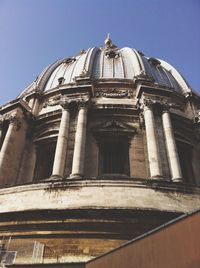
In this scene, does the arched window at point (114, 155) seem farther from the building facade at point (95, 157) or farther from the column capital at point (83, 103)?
the column capital at point (83, 103)

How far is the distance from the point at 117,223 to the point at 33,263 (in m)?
2.88

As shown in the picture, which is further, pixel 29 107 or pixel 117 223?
pixel 29 107

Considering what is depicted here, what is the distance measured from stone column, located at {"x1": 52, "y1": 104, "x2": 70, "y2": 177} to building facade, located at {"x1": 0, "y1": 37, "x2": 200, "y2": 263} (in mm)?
56

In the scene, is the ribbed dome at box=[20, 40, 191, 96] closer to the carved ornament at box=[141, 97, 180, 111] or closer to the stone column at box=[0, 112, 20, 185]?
the carved ornament at box=[141, 97, 180, 111]

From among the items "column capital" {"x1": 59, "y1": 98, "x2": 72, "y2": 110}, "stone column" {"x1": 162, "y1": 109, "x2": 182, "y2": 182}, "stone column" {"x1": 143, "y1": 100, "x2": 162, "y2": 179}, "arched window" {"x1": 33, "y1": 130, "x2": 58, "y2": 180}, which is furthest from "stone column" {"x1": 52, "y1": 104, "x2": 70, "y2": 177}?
"stone column" {"x1": 162, "y1": 109, "x2": 182, "y2": 182}

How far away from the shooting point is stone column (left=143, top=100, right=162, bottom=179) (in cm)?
1432

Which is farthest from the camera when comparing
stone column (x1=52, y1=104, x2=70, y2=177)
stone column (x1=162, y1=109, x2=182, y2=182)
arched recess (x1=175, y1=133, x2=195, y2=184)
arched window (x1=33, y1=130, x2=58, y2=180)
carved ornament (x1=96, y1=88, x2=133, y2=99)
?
carved ornament (x1=96, y1=88, x2=133, y2=99)

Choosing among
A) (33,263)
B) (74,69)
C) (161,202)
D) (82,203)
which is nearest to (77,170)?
(82,203)

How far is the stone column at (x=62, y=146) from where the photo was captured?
15.0 meters

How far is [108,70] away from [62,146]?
33.1 feet

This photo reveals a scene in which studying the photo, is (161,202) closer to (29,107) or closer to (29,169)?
(29,169)

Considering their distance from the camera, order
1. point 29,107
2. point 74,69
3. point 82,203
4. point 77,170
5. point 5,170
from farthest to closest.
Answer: point 74,69, point 29,107, point 5,170, point 77,170, point 82,203

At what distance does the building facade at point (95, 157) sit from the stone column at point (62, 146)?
0.06 m

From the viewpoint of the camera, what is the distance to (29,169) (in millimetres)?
17875
